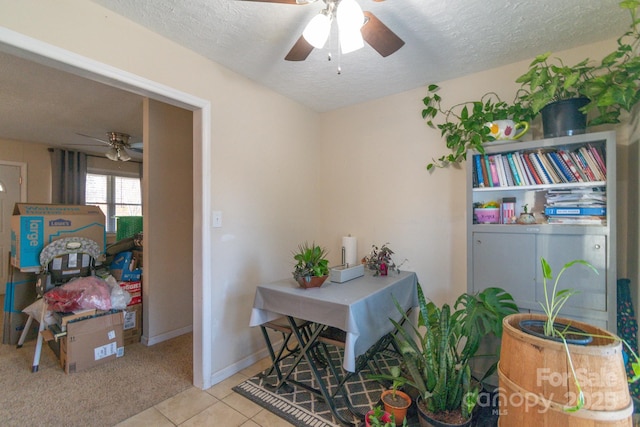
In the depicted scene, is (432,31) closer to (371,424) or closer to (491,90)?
(491,90)

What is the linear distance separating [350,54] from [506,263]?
5.83 feet

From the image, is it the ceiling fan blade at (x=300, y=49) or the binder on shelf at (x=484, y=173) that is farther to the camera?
the binder on shelf at (x=484, y=173)

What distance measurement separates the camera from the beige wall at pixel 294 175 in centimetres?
186

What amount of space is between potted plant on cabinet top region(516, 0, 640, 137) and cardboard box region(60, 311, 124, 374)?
3497 mm

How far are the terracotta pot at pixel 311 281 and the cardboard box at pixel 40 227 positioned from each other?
92.3 inches

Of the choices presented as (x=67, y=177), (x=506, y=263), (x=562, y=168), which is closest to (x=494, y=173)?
(x=562, y=168)

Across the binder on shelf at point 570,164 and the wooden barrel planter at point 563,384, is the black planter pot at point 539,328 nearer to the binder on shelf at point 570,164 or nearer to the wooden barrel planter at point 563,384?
the wooden barrel planter at point 563,384

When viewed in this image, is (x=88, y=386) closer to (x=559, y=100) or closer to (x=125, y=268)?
(x=125, y=268)

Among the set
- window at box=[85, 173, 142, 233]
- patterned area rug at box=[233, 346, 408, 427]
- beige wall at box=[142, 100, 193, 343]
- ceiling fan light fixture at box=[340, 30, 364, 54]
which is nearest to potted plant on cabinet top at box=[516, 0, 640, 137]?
ceiling fan light fixture at box=[340, 30, 364, 54]

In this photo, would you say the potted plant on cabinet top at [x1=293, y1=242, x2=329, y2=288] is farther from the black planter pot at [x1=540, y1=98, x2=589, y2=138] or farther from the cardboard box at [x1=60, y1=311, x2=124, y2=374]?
the cardboard box at [x1=60, y1=311, x2=124, y2=374]

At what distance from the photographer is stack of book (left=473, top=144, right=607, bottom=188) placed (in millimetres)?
1669

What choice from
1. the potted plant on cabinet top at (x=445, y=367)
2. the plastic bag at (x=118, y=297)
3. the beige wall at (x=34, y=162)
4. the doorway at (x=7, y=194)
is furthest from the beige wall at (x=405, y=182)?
the doorway at (x=7, y=194)

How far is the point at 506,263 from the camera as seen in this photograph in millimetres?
1869

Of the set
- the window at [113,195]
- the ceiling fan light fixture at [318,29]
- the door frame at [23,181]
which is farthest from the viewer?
the window at [113,195]
